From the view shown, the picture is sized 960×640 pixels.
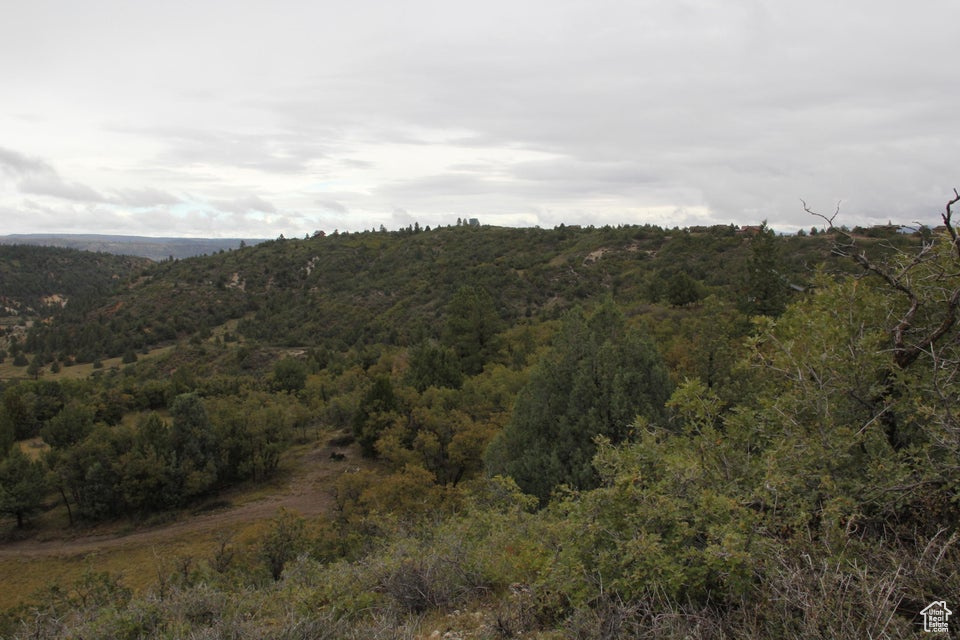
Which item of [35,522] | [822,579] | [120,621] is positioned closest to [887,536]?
[822,579]

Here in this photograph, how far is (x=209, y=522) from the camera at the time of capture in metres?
21.9

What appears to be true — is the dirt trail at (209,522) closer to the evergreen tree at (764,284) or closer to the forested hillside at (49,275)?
the evergreen tree at (764,284)

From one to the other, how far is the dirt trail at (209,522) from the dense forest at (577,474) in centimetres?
84

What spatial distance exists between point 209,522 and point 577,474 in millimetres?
18445

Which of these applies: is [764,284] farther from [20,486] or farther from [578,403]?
[20,486]

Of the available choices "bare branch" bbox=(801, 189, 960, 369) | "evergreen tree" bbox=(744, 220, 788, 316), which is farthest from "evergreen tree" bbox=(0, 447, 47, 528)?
"evergreen tree" bbox=(744, 220, 788, 316)

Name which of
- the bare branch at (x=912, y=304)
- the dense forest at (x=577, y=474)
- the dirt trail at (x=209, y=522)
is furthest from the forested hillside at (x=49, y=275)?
the bare branch at (x=912, y=304)

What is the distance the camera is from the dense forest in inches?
148

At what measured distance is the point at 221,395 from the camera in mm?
34219

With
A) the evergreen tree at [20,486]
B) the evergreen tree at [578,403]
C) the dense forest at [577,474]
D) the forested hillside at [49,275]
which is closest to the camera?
the dense forest at [577,474]

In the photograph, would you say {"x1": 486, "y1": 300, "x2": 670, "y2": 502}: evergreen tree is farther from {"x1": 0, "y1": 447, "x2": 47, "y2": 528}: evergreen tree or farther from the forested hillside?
the forested hillside

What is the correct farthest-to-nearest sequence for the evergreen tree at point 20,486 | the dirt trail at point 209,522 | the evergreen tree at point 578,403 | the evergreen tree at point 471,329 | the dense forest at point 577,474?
the evergreen tree at point 471,329 < the evergreen tree at point 20,486 < the dirt trail at point 209,522 < the evergreen tree at point 578,403 < the dense forest at point 577,474

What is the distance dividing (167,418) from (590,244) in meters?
49.2

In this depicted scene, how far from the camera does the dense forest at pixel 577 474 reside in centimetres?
376
